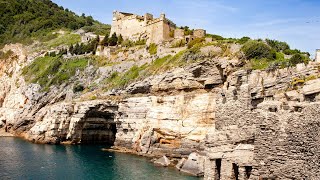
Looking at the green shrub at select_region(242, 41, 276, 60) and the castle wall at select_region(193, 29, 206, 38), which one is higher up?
the castle wall at select_region(193, 29, 206, 38)

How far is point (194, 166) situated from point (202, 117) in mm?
9462

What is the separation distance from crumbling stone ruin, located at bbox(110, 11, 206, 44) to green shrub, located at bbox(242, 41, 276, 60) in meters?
20.4

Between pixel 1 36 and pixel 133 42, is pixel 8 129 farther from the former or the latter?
pixel 1 36

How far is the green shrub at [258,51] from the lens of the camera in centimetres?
4808

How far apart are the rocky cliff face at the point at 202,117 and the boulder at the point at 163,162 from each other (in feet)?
9.24

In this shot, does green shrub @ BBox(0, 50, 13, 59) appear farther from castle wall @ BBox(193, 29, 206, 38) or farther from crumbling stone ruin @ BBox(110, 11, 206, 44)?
castle wall @ BBox(193, 29, 206, 38)

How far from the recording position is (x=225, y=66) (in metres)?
49.7

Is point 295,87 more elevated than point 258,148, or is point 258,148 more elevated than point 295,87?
point 295,87

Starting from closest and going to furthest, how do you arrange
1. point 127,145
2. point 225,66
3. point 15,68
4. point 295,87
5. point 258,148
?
point 258,148 → point 295,87 → point 225,66 → point 127,145 → point 15,68

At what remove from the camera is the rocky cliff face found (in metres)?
18.7

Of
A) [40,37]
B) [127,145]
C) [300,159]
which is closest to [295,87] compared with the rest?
[300,159]

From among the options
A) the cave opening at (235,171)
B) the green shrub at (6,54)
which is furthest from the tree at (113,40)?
the cave opening at (235,171)

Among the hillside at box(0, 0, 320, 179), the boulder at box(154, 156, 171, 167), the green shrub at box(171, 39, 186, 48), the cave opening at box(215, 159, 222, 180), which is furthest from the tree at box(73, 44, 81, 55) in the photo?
the cave opening at box(215, 159, 222, 180)

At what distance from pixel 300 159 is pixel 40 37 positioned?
11781 centimetres
